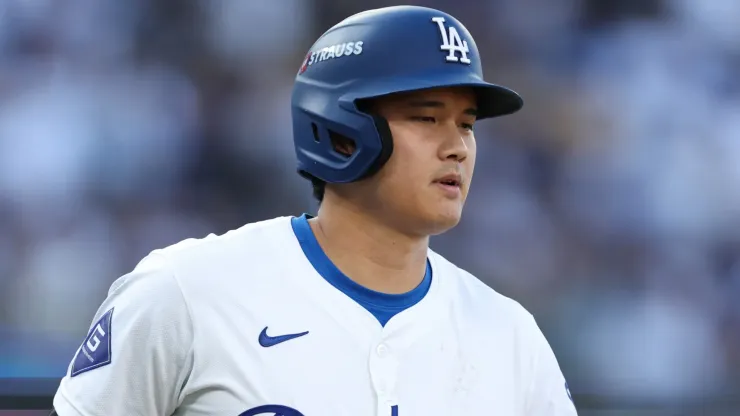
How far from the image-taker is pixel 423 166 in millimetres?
1883

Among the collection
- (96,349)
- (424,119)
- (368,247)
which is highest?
(424,119)

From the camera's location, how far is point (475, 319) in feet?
6.81

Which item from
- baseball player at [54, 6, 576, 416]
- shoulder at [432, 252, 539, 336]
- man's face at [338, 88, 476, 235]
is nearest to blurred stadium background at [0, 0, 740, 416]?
shoulder at [432, 252, 539, 336]

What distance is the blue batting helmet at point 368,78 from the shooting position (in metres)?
1.90

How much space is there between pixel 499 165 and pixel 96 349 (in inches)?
113

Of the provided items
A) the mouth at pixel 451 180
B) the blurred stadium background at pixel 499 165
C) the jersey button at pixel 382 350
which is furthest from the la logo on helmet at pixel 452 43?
the blurred stadium background at pixel 499 165

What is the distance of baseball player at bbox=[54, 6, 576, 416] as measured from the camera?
1.76 metres

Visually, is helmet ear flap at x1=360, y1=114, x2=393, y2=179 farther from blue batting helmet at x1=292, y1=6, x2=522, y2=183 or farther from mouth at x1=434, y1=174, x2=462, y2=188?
mouth at x1=434, y1=174, x2=462, y2=188

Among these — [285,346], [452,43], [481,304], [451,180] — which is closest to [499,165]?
[481,304]

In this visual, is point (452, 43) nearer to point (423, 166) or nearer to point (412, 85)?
point (412, 85)

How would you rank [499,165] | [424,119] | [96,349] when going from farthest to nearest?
[499,165], [424,119], [96,349]

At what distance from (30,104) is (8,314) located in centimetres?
89

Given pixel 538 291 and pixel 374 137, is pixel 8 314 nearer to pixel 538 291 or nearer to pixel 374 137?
pixel 538 291

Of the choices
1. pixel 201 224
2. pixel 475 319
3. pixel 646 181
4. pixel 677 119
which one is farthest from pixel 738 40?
pixel 475 319
